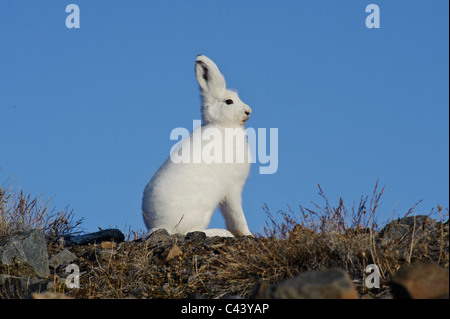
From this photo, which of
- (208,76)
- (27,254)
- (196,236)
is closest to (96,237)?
(27,254)

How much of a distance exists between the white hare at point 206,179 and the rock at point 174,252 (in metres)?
0.86

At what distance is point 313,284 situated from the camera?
4.31 meters

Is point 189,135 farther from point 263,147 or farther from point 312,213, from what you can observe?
point 312,213

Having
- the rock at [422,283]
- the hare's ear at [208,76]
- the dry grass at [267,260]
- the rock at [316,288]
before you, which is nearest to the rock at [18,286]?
the dry grass at [267,260]

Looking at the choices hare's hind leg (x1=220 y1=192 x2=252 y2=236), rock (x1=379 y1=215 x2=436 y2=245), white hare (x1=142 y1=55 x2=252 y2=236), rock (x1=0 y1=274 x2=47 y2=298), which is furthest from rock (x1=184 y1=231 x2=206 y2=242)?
rock (x1=379 y1=215 x2=436 y2=245)

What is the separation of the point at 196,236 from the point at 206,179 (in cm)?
100

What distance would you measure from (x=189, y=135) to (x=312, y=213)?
3195 millimetres

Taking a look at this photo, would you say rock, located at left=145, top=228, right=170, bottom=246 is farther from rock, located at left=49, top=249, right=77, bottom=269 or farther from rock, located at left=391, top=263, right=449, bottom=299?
rock, located at left=391, top=263, right=449, bottom=299

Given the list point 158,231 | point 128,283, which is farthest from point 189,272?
point 158,231

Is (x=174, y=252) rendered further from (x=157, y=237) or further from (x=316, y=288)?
(x=316, y=288)

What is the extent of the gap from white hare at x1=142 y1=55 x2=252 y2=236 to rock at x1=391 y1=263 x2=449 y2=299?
416 cm

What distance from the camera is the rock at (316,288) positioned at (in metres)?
4.26

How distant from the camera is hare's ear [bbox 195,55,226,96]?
31.1ft
